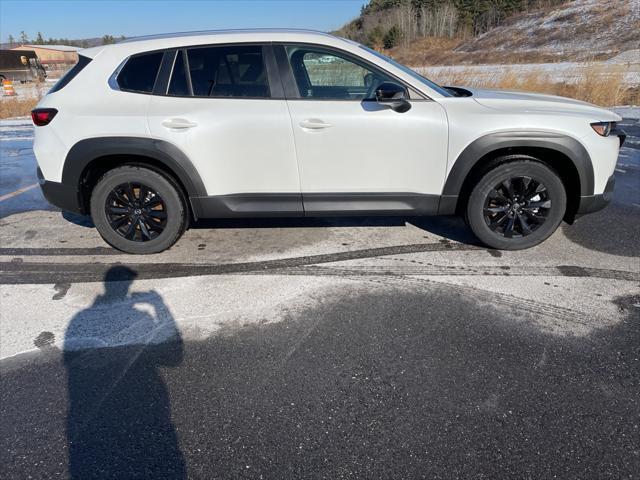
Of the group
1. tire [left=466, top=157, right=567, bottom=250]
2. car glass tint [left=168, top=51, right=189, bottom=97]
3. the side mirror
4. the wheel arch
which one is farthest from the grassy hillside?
car glass tint [left=168, top=51, right=189, bottom=97]

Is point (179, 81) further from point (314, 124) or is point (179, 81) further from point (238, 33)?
point (314, 124)

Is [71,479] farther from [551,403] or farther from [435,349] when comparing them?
[551,403]

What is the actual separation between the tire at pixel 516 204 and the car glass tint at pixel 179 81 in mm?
2647

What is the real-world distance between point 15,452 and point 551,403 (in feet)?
8.77

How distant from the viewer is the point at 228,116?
3.51 meters

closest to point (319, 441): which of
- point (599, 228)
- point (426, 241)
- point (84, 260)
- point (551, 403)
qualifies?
point (551, 403)

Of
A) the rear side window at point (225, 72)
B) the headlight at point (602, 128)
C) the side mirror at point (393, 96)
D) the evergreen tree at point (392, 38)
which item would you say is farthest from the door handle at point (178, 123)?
the evergreen tree at point (392, 38)

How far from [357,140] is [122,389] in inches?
97.8

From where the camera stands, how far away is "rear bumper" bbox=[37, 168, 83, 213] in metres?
3.77

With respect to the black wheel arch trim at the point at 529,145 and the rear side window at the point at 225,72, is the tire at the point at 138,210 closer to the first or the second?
the rear side window at the point at 225,72

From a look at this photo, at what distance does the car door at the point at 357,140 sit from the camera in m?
3.50

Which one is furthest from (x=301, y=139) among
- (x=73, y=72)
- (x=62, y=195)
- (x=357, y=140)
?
(x=62, y=195)

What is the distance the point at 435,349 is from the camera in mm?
2658

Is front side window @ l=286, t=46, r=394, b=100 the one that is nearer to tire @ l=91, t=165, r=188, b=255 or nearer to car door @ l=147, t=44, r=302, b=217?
car door @ l=147, t=44, r=302, b=217
